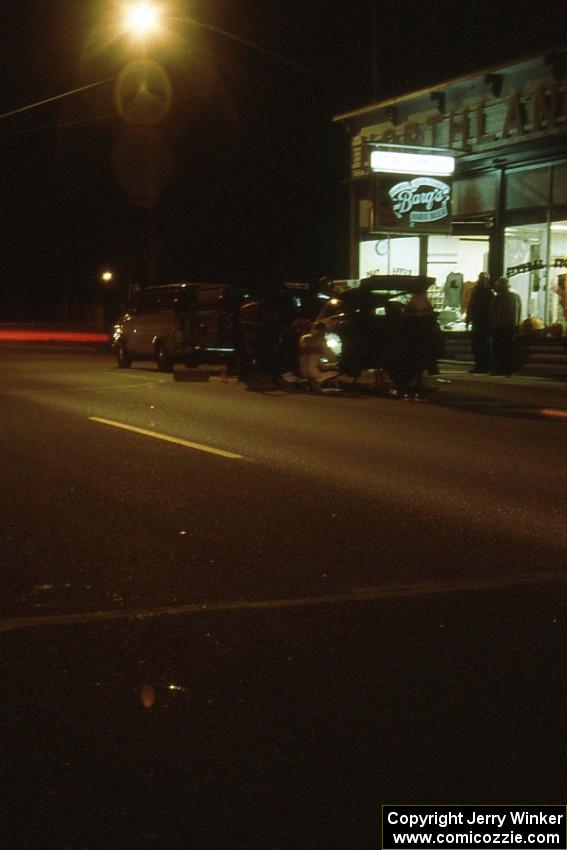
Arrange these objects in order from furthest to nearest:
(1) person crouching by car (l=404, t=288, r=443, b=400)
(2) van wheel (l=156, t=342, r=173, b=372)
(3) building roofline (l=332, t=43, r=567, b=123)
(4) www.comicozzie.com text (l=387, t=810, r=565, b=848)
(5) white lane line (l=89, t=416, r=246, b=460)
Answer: (3) building roofline (l=332, t=43, r=567, b=123)
(2) van wheel (l=156, t=342, r=173, b=372)
(1) person crouching by car (l=404, t=288, r=443, b=400)
(5) white lane line (l=89, t=416, r=246, b=460)
(4) www.comicozzie.com text (l=387, t=810, r=565, b=848)

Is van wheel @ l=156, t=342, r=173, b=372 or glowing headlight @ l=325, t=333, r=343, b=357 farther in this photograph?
van wheel @ l=156, t=342, r=173, b=372

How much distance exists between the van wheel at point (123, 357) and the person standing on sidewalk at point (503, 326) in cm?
774

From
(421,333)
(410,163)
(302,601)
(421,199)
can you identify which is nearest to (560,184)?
(421,199)

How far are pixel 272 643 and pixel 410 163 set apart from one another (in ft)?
71.0

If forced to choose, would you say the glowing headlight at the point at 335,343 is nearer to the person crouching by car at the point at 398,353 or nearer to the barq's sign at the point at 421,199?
the person crouching by car at the point at 398,353

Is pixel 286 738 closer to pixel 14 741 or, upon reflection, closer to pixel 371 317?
pixel 14 741

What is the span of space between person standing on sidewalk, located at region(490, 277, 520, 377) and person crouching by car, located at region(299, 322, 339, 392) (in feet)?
13.7

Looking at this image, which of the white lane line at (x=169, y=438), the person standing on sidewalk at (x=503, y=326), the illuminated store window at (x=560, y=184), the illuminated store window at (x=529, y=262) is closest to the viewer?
the white lane line at (x=169, y=438)

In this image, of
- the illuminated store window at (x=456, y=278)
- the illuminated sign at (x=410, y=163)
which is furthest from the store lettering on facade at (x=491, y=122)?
the illuminated store window at (x=456, y=278)

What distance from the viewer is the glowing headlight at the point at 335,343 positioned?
65.4ft

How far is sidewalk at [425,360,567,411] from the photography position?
1874 cm

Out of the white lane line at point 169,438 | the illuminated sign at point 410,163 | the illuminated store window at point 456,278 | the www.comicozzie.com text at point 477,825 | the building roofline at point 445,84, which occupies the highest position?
the building roofline at point 445,84

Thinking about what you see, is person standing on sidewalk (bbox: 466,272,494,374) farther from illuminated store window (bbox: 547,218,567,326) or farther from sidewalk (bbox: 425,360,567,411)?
illuminated store window (bbox: 547,218,567,326)

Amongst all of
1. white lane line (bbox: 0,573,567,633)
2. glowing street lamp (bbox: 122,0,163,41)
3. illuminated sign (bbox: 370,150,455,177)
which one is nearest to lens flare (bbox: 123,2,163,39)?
glowing street lamp (bbox: 122,0,163,41)
